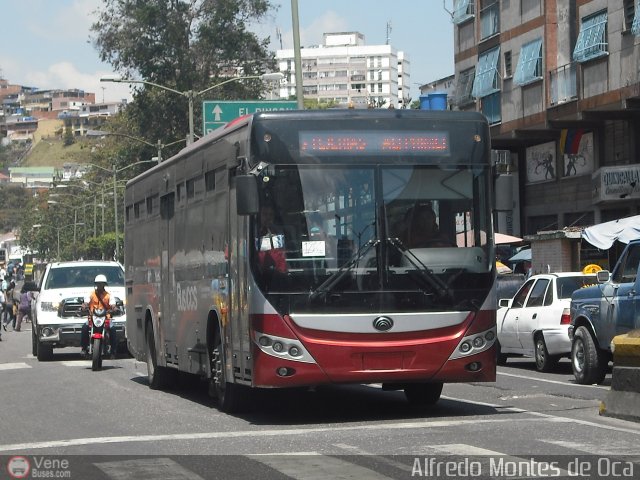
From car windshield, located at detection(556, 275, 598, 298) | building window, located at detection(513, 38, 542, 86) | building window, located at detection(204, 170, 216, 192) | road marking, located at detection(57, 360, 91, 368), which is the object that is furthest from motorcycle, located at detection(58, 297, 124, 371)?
building window, located at detection(513, 38, 542, 86)

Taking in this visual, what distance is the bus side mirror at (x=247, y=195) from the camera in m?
13.1

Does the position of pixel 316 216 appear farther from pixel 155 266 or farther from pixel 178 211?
pixel 155 266

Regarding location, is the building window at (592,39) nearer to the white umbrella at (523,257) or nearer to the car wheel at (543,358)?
the white umbrella at (523,257)

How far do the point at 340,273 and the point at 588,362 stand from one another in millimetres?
6378

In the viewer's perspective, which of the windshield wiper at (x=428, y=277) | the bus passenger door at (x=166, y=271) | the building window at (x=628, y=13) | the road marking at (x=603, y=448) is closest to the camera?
the road marking at (x=603, y=448)

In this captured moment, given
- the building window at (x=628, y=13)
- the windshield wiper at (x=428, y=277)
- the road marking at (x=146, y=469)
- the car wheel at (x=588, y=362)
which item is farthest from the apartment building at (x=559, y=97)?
the road marking at (x=146, y=469)

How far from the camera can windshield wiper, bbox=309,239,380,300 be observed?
43.7ft

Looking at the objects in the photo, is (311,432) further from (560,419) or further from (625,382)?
(625,382)

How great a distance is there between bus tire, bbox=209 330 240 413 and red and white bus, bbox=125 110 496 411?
514 millimetres

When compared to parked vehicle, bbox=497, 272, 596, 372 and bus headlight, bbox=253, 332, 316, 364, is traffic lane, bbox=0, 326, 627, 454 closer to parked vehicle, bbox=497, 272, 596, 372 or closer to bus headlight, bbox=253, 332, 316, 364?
bus headlight, bbox=253, 332, 316, 364

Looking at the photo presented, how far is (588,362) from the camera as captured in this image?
18641 millimetres

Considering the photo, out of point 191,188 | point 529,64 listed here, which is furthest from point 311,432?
point 529,64

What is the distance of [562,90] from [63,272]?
15.2 meters

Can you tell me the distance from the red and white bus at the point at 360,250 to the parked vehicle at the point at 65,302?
14.1 meters
